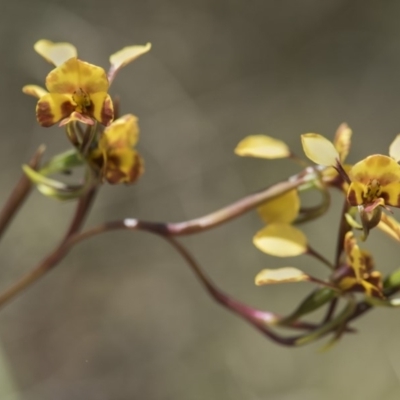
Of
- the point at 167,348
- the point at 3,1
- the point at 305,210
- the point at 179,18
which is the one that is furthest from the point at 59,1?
the point at 305,210

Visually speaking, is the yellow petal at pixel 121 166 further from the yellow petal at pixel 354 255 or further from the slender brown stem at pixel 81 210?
the yellow petal at pixel 354 255

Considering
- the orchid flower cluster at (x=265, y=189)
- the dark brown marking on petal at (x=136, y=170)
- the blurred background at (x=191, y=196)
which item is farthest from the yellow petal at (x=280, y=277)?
the blurred background at (x=191, y=196)

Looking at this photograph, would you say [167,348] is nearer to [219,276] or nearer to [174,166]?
[219,276]

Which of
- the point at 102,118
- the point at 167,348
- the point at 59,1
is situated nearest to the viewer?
the point at 102,118

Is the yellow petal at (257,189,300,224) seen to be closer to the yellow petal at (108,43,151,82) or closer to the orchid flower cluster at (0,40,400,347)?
the orchid flower cluster at (0,40,400,347)

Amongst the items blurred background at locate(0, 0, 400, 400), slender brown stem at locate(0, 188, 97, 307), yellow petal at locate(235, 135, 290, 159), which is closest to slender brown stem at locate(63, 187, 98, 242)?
slender brown stem at locate(0, 188, 97, 307)

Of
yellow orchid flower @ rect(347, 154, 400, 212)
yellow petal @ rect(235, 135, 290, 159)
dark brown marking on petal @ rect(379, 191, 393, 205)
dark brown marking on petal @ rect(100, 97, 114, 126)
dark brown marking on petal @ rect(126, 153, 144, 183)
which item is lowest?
dark brown marking on petal @ rect(126, 153, 144, 183)
